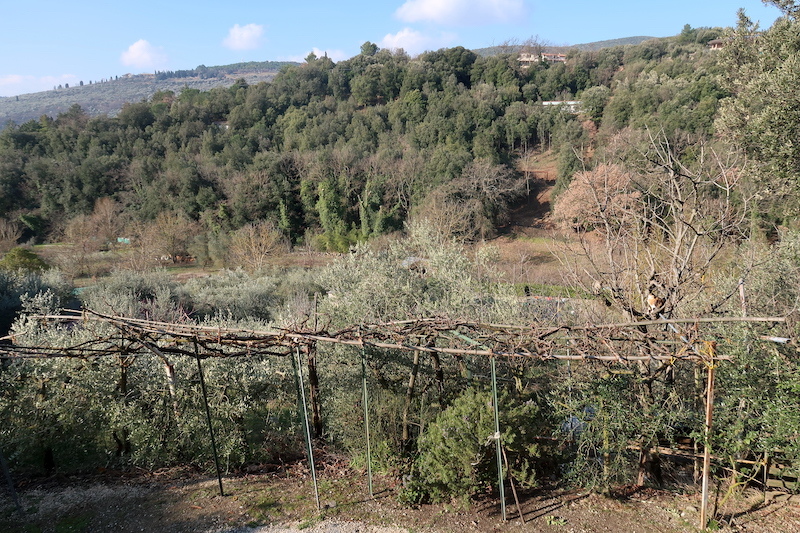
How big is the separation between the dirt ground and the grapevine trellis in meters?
0.29

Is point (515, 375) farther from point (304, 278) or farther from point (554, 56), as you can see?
point (554, 56)

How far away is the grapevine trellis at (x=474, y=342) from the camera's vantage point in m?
3.86

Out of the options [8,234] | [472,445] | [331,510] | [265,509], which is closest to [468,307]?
[472,445]

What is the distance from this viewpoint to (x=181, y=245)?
Result: 2948cm

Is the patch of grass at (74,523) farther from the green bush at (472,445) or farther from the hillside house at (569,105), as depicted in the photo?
the hillside house at (569,105)

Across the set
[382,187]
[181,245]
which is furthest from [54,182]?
[382,187]

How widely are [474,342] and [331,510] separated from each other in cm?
230

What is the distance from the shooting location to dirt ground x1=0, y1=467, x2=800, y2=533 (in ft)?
13.9

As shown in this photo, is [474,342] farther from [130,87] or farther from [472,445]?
[130,87]

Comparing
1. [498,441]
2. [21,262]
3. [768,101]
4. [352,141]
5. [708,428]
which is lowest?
[21,262]

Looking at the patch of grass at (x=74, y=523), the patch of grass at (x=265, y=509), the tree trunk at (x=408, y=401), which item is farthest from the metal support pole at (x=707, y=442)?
the patch of grass at (x=74, y=523)

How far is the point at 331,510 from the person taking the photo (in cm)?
476

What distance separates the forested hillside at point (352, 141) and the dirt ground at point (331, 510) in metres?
21.0

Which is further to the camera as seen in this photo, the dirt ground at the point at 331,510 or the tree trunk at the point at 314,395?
the tree trunk at the point at 314,395
